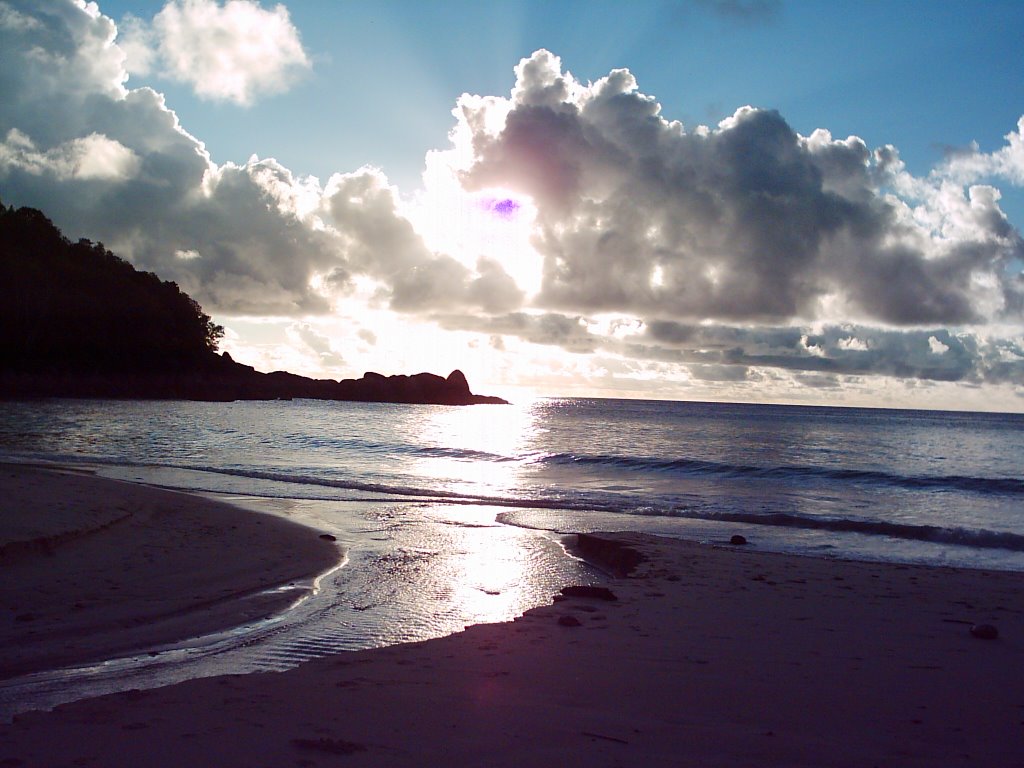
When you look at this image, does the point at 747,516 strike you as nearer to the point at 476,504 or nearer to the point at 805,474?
the point at 476,504

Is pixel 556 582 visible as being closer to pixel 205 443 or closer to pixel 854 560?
pixel 854 560

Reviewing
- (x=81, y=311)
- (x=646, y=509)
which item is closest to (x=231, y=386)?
(x=81, y=311)

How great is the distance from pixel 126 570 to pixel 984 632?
10839mm

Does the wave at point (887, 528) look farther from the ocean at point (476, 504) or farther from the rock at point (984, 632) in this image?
the rock at point (984, 632)

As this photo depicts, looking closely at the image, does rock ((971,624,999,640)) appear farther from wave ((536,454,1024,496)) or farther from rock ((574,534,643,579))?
wave ((536,454,1024,496))

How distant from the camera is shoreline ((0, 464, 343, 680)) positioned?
6.84 m

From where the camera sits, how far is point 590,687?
5.80m

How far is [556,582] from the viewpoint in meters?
10.5

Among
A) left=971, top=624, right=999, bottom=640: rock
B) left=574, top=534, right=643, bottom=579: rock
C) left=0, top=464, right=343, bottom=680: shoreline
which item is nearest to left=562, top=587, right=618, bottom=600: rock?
left=574, top=534, right=643, bottom=579: rock

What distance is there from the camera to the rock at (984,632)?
8.02 meters

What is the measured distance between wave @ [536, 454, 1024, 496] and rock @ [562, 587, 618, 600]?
2382cm

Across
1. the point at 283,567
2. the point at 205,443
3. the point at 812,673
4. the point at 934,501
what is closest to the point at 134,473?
the point at 205,443

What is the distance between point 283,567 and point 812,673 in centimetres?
763

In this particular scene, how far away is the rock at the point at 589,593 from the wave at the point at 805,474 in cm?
2382
